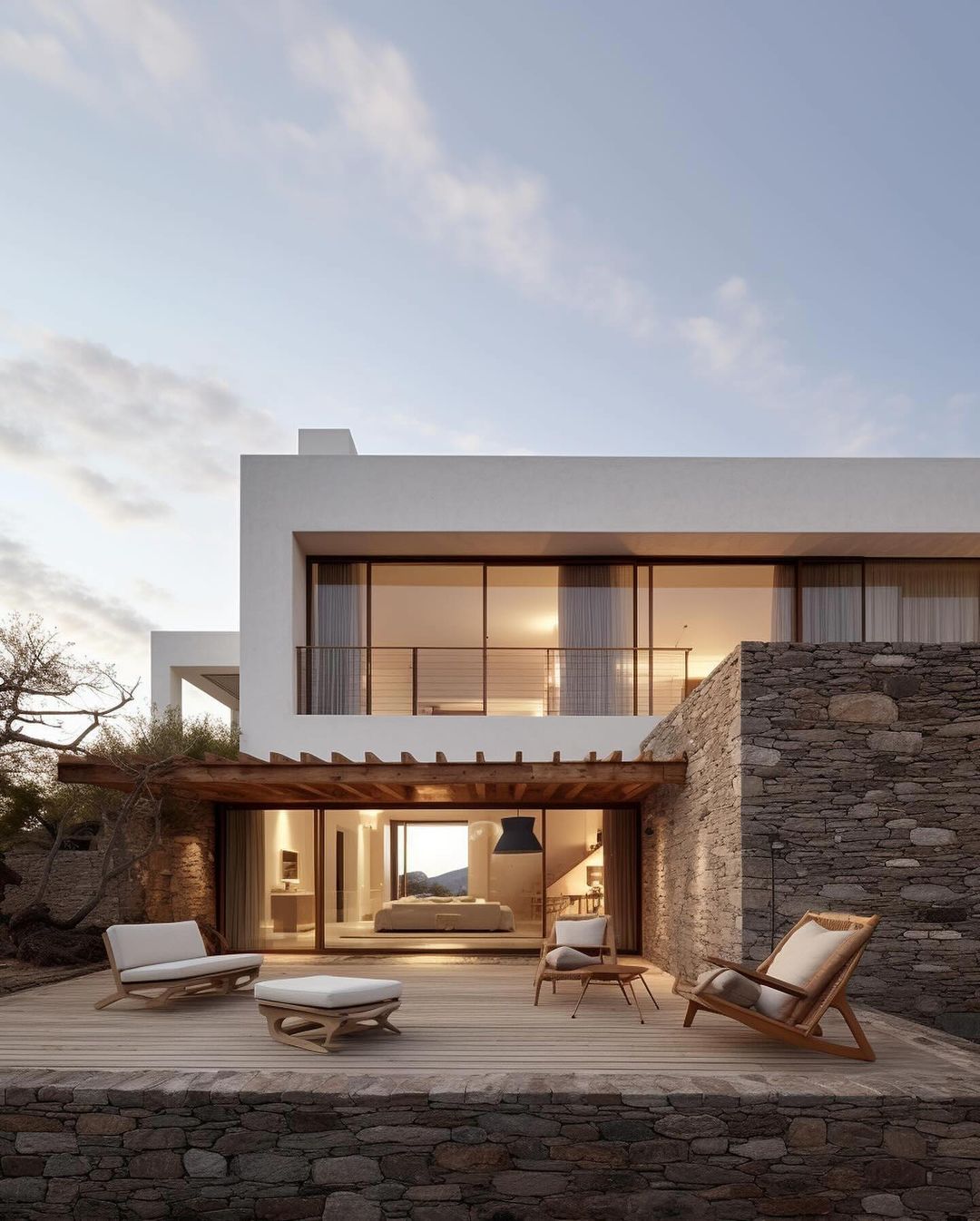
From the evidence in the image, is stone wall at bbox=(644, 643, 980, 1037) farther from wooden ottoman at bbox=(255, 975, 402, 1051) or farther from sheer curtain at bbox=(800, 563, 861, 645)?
sheer curtain at bbox=(800, 563, 861, 645)

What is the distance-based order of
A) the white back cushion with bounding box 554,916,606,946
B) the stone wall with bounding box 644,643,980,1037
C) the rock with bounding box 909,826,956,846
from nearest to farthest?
1. the stone wall with bounding box 644,643,980,1037
2. the rock with bounding box 909,826,956,846
3. the white back cushion with bounding box 554,916,606,946

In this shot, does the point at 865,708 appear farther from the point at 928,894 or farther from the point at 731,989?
the point at 731,989

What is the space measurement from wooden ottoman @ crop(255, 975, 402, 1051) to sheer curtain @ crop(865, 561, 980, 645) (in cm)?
964

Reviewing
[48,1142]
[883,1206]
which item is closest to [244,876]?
[48,1142]

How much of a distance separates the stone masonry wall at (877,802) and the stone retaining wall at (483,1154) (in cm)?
219

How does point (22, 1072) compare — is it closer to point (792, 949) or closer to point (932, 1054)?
point (792, 949)

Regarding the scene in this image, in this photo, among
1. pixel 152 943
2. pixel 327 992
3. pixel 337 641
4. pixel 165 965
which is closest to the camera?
pixel 327 992

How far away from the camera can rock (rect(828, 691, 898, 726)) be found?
23.7 ft

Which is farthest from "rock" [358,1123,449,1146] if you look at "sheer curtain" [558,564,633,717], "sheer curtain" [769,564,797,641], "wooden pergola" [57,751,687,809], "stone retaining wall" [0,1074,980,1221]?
"sheer curtain" [769,564,797,641]

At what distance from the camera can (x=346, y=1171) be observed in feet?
16.5

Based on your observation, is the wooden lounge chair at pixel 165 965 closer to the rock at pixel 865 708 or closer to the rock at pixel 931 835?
the rock at pixel 865 708

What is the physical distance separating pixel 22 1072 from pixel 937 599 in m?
12.8

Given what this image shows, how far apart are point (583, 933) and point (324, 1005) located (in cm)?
318

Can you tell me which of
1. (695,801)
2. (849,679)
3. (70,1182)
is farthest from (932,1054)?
(70,1182)
